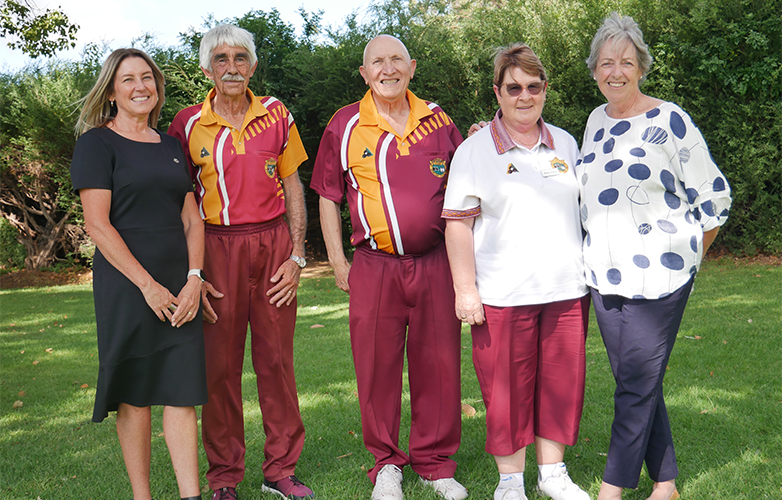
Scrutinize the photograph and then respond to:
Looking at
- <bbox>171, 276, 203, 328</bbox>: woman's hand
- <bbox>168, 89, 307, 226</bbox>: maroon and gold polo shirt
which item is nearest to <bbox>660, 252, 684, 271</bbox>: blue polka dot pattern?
<bbox>168, 89, 307, 226</bbox>: maroon and gold polo shirt

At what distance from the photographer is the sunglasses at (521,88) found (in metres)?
2.70

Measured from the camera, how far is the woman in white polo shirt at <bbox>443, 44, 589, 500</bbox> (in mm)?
2682

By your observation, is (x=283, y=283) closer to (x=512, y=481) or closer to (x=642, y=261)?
(x=512, y=481)

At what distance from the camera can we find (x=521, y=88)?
270 cm

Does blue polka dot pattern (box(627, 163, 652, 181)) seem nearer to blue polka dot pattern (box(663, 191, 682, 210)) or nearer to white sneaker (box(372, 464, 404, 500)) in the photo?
blue polka dot pattern (box(663, 191, 682, 210))

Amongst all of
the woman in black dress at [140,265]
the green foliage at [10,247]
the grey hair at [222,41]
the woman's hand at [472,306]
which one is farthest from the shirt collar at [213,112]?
the green foliage at [10,247]

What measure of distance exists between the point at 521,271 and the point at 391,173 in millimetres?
798

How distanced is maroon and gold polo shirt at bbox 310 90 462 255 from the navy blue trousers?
2.87 ft

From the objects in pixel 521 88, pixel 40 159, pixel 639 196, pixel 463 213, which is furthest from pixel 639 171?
pixel 40 159

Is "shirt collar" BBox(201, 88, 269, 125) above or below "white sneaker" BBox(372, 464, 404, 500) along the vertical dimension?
above

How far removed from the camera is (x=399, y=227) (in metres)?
2.95

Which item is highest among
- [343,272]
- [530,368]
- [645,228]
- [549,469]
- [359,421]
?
[645,228]

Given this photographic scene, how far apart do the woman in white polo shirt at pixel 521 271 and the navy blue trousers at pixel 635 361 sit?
0.57 ft

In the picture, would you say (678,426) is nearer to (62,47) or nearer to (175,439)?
(175,439)
